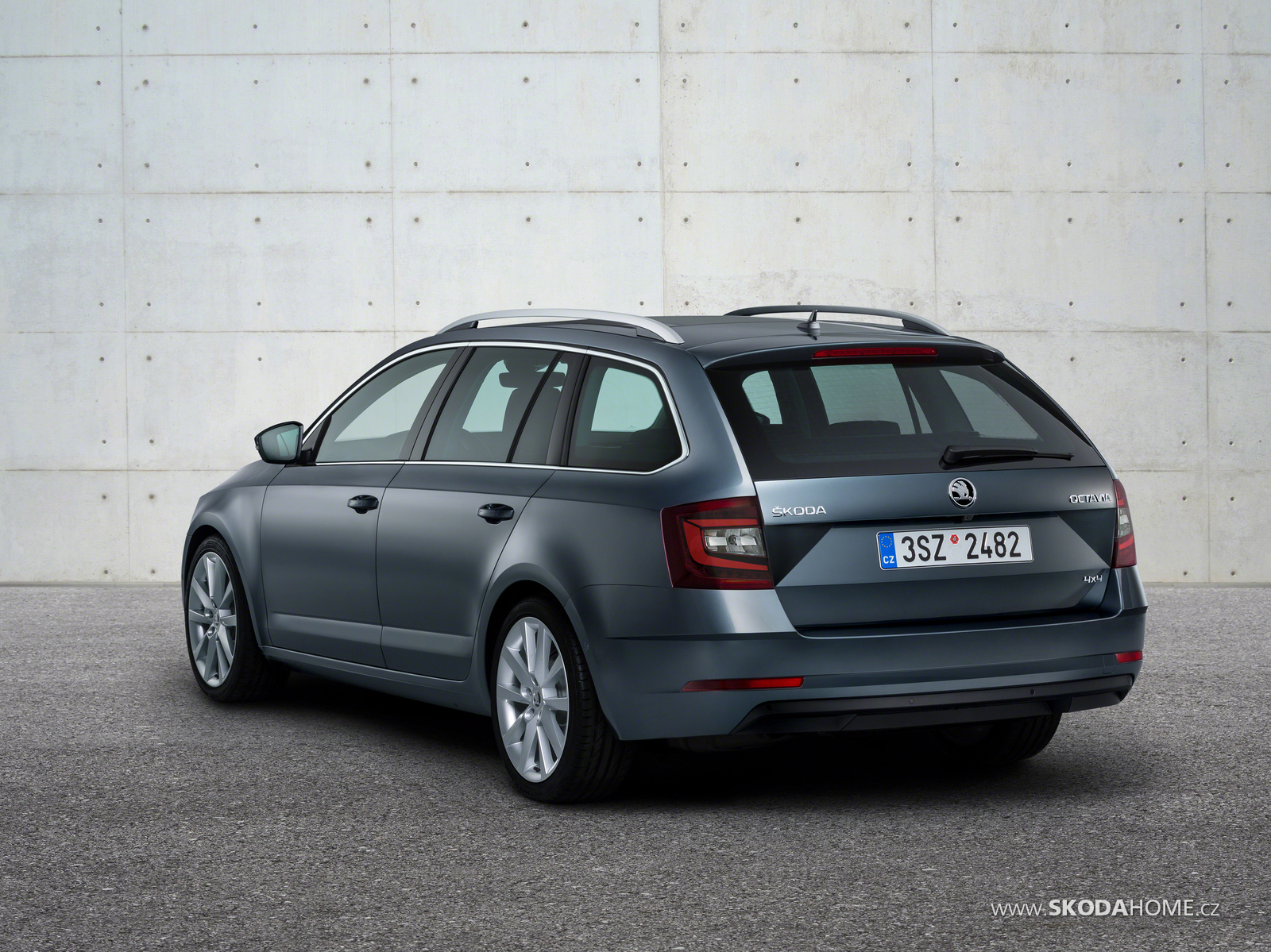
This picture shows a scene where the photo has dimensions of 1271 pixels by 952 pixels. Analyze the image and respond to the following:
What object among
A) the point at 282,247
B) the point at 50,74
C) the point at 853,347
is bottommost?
the point at 853,347

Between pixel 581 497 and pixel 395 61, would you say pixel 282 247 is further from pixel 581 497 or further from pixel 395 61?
pixel 581 497

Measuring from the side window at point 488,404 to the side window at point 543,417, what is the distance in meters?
0.06

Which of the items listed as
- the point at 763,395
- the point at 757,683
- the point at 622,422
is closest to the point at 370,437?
the point at 622,422

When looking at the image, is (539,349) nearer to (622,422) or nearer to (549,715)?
(622,422)

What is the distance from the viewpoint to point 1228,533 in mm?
13320

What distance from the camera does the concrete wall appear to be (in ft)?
43.8

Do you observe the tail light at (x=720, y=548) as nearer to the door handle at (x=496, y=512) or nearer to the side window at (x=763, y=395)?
the side window at (x=763, y=395)

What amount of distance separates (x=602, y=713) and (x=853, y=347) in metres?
1.44

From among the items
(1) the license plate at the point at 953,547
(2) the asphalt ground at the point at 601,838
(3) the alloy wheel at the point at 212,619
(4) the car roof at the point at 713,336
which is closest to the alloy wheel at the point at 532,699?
(2) the asphalt ground at the point at 601,838

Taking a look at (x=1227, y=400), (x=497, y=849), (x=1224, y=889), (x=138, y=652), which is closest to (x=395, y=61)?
(x=138, y=652)

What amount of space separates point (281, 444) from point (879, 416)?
2.89 metres

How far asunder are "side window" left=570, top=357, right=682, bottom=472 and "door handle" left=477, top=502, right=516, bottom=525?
280 millimetres

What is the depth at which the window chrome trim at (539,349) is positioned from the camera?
5.18 m

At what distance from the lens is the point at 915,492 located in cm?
498
